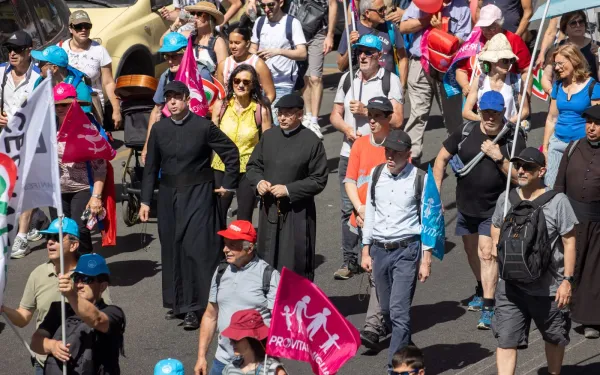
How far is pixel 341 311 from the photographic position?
35.3 feet

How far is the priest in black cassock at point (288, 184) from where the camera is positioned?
32.9 feet

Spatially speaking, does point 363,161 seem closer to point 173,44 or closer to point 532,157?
point 532,157

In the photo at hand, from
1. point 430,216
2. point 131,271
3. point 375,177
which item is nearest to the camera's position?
point 430,216

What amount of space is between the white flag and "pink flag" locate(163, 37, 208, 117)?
4.37 m

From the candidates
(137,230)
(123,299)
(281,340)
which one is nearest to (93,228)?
(123,299)

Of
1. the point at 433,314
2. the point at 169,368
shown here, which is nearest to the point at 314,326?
the point at 169,368

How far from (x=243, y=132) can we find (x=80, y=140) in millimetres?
1416

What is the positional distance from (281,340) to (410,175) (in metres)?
2.32

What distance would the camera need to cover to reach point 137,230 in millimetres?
13188

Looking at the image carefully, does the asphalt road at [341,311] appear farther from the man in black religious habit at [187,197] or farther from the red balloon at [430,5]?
the red balloon at [430,5]

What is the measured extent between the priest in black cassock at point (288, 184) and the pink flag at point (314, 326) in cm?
230

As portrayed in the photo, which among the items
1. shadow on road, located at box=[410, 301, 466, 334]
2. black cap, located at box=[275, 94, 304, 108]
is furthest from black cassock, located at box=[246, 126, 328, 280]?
shadow on road, located at box=[410, 301, 466, 334]

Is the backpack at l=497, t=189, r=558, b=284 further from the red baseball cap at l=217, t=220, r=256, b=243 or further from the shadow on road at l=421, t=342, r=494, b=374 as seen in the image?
the red baseball cap at l=217, t=220, r=256, b=243

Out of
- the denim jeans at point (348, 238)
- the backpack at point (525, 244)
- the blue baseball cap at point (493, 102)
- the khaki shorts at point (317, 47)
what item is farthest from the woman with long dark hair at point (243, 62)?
the backpack at point (525, 244)
